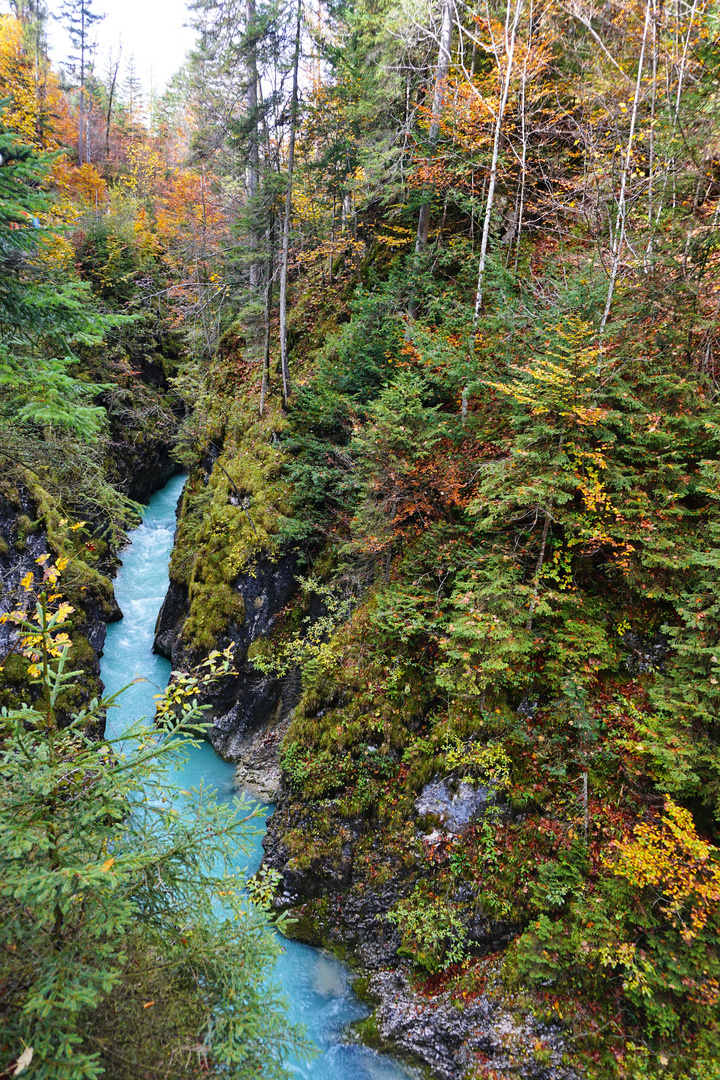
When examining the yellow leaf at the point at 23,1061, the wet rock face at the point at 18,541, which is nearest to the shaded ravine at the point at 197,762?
the yellow leaf at the point at 23,1061

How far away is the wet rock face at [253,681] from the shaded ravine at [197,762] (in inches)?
31.0

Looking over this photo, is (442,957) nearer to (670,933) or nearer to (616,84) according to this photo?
(670,933)

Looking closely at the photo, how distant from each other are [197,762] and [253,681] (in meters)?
2.39

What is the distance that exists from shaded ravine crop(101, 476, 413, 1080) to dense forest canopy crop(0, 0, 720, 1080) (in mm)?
1404

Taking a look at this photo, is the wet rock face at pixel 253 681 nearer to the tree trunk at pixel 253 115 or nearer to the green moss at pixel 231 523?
the green moss at pixel 231 523

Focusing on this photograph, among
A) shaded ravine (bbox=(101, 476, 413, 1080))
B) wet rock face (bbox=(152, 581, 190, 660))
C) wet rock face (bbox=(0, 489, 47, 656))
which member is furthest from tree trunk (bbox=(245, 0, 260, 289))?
shaded ravine (bbox=(101, 476, 413, 1080))

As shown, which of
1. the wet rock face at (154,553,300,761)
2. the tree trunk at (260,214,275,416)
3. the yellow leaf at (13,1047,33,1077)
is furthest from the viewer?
the tree trunk at (260,214,275,416)

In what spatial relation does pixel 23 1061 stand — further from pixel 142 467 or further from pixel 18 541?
pixel 142 467

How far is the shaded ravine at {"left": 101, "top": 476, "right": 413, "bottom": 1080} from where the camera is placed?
6105 mm

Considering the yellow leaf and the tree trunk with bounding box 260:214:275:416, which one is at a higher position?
the tree trunk with bounding box 260:214:275:416

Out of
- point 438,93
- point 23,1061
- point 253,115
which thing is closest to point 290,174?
point 253,115

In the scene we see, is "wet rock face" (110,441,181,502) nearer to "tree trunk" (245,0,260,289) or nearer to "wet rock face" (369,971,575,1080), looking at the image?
"tree trunk" (245,0,260,289)

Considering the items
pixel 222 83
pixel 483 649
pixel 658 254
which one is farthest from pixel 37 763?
pixel 222 83

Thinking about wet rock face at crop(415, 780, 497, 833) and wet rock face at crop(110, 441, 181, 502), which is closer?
wet rock face at crop(415, 780, 497, 833)
